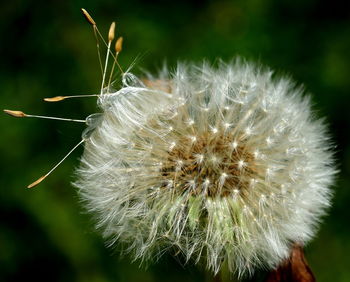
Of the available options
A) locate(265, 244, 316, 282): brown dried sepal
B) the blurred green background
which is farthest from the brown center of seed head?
the blurred green background

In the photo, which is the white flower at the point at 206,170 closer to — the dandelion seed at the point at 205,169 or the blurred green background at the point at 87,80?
the dandelion seed at the point at 205,169

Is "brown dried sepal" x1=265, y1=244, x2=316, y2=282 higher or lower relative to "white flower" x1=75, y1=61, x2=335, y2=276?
lower

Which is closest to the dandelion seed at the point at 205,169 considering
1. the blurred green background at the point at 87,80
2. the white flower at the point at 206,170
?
the white flower at the point at 206,170

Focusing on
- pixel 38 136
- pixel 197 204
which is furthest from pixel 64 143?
pixel 197 204

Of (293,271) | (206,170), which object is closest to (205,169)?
(206,170)

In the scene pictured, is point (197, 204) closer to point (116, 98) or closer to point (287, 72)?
point (116, 98)

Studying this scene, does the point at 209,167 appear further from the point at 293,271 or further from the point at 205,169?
the point at 293,271

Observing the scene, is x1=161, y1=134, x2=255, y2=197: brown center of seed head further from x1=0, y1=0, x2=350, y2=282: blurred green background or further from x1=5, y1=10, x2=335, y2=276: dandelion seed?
x1=0, y1=0, x2=350, y2=282: blurred green background
